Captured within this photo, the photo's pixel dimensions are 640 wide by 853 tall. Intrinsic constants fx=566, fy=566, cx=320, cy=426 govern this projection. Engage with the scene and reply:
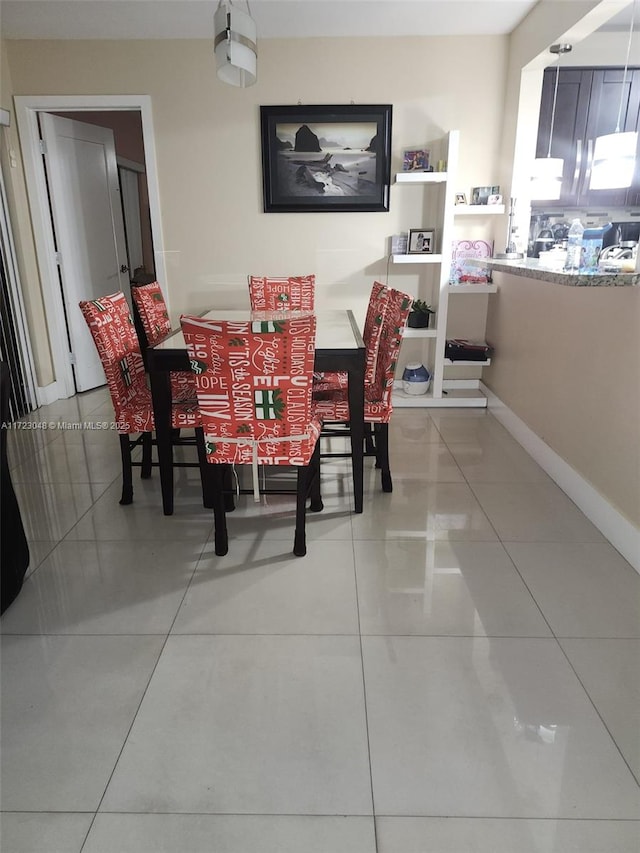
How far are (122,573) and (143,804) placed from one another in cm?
103

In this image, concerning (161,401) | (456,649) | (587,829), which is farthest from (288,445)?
(587,829)

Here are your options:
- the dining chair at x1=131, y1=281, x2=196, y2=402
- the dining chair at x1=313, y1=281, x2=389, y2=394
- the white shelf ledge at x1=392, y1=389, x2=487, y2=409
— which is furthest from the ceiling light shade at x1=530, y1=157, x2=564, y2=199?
the dining chair at x1=131, y1=281, x2=196, y2=402

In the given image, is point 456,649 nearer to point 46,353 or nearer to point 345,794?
point 345,794

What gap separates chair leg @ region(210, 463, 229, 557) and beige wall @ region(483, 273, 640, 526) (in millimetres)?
1678

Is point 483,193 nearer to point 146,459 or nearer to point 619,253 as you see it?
point 619,253

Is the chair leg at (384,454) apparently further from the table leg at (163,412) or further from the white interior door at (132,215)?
the white interior door at (132,215)

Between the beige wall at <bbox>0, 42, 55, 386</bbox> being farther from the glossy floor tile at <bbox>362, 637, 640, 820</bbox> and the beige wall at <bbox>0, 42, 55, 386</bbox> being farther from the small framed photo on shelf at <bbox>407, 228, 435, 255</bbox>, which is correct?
the glossy floor tile at <bbox>362, 637, 640, 820</bbox>

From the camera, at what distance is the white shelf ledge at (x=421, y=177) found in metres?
3.91

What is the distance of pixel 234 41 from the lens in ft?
7.60

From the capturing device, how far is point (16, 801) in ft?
4.50

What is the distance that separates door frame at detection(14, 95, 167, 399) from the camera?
13.4ft

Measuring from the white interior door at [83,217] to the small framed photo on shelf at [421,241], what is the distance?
262 cm

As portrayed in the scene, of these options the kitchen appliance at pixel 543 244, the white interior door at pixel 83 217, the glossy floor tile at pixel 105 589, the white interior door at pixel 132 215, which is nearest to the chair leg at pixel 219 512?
the glossy floor tile at pixel 105 589

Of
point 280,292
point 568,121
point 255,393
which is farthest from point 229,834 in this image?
point 568,121
